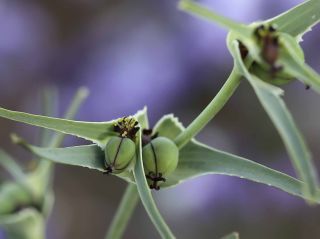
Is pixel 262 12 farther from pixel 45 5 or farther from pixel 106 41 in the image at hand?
pixel 45 5

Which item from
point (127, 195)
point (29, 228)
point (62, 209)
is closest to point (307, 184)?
point (127, 195)

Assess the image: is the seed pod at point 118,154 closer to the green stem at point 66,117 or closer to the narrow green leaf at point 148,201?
the narrow green leaf at point 148,201

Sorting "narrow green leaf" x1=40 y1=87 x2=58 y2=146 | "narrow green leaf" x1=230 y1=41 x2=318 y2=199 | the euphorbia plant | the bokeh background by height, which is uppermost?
the bokeh background

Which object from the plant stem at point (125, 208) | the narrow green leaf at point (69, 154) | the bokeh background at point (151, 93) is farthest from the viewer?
the bokeh background at point (151, 93)

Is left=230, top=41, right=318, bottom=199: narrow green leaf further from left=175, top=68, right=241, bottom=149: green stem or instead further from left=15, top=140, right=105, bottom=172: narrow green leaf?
left=15, top=140, right=105, bottom=172: narrow green leaf

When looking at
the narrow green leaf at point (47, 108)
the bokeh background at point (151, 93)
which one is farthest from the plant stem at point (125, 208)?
the bokeh background at point (151, 93)

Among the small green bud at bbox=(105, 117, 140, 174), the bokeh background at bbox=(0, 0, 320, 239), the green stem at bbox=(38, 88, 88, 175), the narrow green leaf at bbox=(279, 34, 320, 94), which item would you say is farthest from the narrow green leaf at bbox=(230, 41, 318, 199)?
the bokeh background at bbox=(0, 0, 320, 239)
